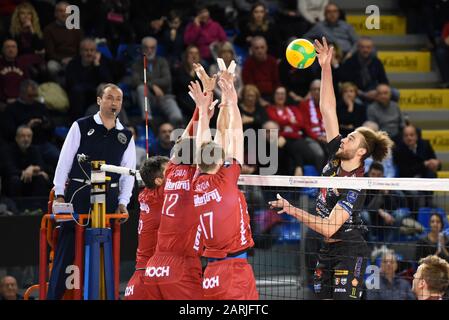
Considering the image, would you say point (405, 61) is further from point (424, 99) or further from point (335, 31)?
point (335, 31)

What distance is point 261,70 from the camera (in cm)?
1552

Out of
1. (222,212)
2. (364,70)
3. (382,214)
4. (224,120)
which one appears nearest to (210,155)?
(222,212)

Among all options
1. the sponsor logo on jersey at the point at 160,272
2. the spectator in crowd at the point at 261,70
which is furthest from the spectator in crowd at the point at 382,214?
the sponsor logo on jersey at the point at 160,272

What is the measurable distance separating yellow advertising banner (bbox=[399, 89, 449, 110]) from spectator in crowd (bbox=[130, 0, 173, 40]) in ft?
13.8

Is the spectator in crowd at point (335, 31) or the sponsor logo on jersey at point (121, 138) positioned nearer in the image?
the sponsor logo on jersey at point (121, 138)

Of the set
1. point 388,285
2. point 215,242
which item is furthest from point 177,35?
point 215,242

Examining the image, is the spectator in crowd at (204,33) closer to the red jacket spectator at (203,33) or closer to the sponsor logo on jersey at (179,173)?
the red jacket spectator at (203,33)

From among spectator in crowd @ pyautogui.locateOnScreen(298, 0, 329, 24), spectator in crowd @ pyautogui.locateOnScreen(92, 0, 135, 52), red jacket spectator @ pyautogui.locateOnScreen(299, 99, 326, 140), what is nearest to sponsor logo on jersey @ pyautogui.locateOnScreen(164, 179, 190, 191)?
red jacket spectator @ pyautogui.locateOnScreen(299, 99, 326, 140)

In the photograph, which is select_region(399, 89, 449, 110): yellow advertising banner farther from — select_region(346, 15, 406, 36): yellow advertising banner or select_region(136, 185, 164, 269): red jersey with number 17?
select_region(136, 185, 164, 269): red jersey with number 17

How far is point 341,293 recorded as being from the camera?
28.3ft

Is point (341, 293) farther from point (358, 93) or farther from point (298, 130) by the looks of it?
point (358, 93)

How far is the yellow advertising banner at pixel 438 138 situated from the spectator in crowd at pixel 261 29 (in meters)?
2.74

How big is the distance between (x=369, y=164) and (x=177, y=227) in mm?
6057

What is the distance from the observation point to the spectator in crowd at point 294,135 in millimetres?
14383
